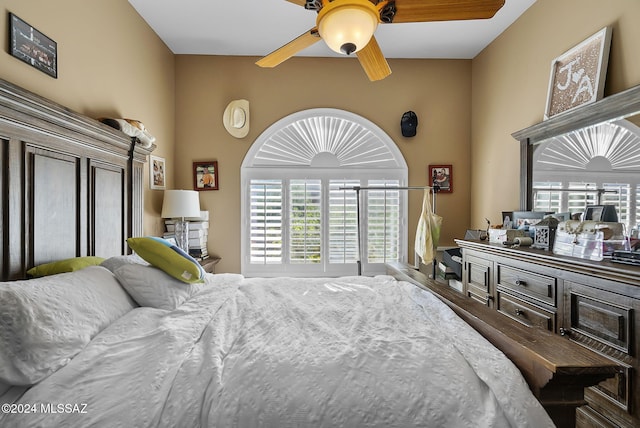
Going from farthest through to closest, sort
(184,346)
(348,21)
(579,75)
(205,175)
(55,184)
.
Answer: (205,175) < (579,75) < (55,184) < (348,21) < (184,346)

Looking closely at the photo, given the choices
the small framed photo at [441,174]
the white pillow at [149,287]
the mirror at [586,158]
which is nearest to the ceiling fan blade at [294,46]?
the white pillow at [149,287]

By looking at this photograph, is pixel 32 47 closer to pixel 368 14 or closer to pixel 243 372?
pixel 368 14

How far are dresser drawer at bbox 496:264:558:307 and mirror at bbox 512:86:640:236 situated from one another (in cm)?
53

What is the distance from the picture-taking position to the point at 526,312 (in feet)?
6.38

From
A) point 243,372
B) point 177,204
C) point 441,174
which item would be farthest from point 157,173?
point 441,174

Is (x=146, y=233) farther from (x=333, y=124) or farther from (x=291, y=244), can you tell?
(x=333, y=124)

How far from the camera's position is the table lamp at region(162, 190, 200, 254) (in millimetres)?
2824

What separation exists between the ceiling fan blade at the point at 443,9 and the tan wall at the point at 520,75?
104cm

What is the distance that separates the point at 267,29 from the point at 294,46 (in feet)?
4.37

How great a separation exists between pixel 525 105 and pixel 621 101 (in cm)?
97

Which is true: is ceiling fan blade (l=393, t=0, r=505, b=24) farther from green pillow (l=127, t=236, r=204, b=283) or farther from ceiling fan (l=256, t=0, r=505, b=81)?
green pillow (l=127, t=236, r=204, b=283)

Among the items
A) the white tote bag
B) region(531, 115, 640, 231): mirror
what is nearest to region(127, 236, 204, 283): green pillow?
the white tote bag

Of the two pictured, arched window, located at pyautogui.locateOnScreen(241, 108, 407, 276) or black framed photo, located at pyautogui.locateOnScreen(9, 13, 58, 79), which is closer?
black framed photo, located at pyautogui.locateOnScreen(9, 13, 58, 79)

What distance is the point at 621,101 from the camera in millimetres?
1760
